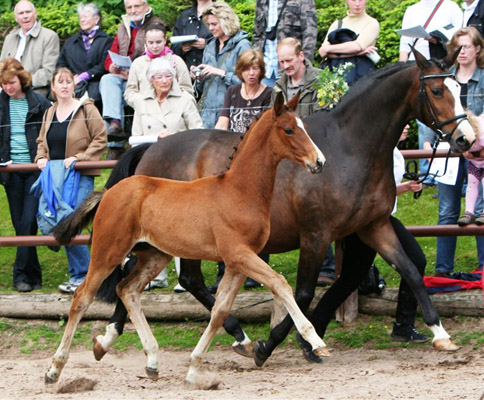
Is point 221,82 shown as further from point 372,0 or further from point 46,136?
point 372,0

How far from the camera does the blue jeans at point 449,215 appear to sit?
29.0ft

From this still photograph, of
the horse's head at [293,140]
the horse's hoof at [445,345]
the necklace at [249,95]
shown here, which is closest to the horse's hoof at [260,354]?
the horse's hoof at [445,345]

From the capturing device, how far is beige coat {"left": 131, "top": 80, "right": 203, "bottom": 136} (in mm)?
9305

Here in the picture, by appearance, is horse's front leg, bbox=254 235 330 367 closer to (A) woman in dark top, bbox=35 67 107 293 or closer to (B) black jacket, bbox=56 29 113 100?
(A) woman in dark top, bbox=35 67 107 293

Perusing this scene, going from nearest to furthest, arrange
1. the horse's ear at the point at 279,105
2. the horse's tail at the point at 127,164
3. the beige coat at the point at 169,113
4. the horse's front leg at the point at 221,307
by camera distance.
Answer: the horse's ear at the point at 279,105 < the horse's front leg at the point at 221,307 < the horse's tail at the point at 127,164 < the beige coat at the point at 169,113

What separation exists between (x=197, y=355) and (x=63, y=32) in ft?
25.1

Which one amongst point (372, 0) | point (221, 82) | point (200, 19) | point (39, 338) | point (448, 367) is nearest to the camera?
point (448, 367)

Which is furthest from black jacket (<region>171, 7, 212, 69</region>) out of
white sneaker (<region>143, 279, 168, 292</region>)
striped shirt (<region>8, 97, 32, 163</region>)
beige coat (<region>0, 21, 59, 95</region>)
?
white sneaker (<region>143, 279, 168, 292</region>)

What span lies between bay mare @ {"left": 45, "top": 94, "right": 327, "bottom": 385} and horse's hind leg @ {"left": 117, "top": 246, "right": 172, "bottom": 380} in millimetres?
11

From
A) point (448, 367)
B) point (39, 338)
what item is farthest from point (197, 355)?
point (39, 338)

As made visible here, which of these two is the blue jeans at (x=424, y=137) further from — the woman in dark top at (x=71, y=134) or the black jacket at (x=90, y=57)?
the black jacket at (x=90, y=57)

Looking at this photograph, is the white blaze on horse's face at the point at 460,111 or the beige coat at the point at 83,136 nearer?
the white blaze on horse's face at the point at 460,111

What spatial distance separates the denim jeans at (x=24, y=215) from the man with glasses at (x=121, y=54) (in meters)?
1.59

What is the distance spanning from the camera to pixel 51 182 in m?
9.15
